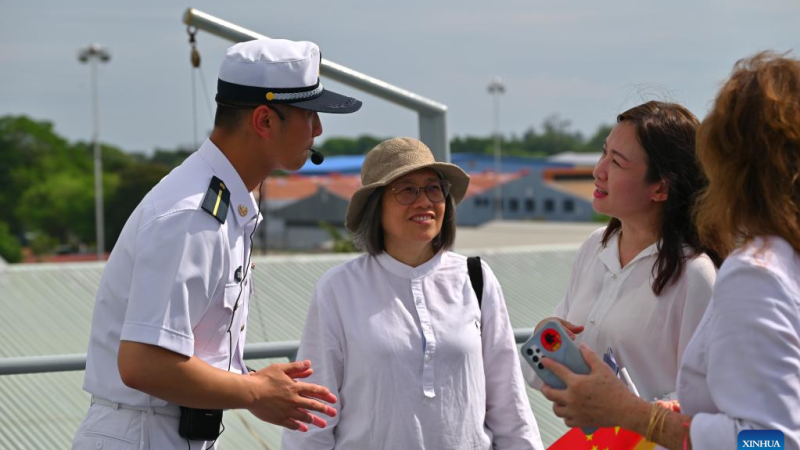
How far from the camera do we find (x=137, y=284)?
2.67 metres

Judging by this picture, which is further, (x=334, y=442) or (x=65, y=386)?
(x=65, y=386)

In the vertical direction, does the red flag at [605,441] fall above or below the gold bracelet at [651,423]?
below

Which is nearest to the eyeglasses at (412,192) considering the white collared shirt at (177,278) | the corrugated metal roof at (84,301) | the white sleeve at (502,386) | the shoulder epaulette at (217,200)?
the white sleeve at (502,386)

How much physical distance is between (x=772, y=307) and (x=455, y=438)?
5.30 ft

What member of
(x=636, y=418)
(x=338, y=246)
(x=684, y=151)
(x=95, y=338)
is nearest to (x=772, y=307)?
(x=636, y=418)

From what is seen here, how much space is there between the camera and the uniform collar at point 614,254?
3.49 meters

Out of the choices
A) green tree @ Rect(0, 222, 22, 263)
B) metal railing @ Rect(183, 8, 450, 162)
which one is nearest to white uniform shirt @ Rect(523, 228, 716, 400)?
metal railing @ Rect(183, 8, 450, 162)

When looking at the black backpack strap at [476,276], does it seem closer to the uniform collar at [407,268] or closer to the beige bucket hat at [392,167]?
the uniform collar at [407,268]

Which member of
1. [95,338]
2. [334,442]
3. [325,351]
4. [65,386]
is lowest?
[65,386]

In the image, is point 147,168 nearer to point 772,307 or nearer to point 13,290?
point 13,290

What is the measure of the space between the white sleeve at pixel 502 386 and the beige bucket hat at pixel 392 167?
412mm

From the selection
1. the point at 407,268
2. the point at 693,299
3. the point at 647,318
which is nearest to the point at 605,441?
the point at 647,318

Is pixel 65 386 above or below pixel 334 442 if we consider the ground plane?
below

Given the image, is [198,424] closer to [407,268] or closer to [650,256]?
[407,268]
